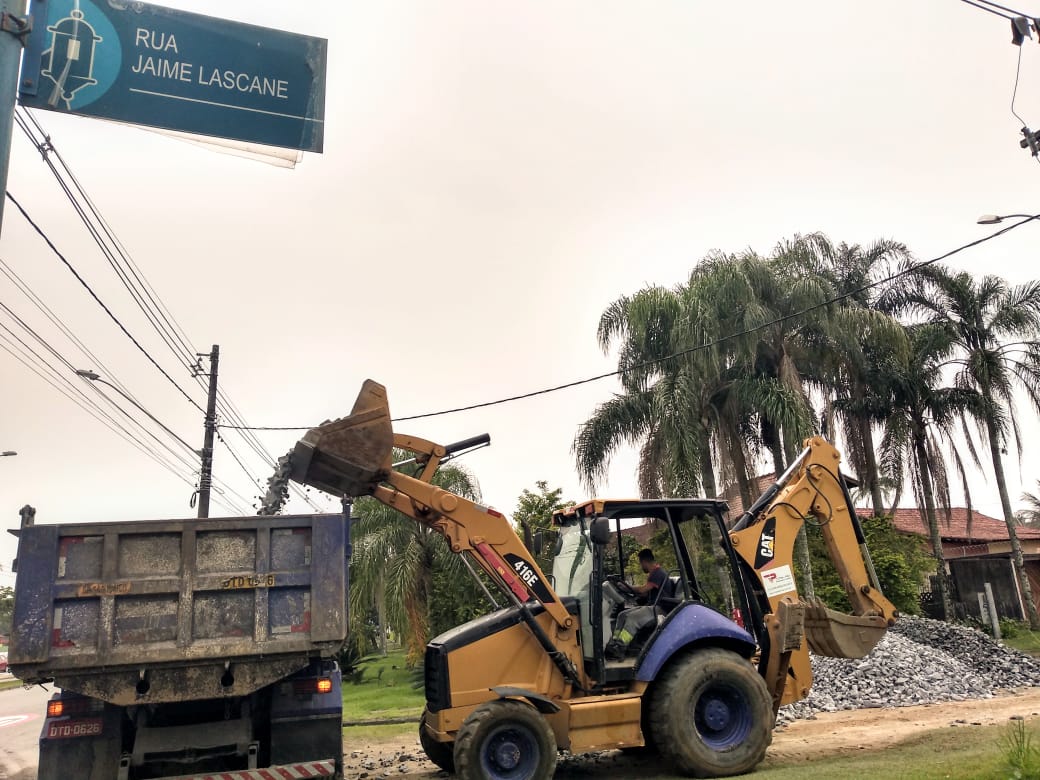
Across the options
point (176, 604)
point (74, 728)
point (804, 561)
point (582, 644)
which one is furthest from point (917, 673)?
point (74, 728)

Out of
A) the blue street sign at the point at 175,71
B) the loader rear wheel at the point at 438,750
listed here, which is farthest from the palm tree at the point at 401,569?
the blue street sign at the point at 175,71

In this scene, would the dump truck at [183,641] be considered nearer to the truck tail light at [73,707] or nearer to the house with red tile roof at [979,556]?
the truck tail light at [73,707]

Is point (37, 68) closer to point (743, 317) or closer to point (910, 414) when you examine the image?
point (743, 317)

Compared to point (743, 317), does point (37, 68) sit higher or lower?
lower

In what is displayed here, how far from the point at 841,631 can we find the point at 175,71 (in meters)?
8.19

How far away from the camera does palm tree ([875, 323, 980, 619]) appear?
2438 centimetres

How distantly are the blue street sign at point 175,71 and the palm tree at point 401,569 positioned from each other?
52.8ft

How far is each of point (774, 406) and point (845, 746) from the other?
1176 cm

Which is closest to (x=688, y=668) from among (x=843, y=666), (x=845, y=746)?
(x=845, y=746)

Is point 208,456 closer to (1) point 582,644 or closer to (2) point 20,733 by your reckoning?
(2) point 20,733

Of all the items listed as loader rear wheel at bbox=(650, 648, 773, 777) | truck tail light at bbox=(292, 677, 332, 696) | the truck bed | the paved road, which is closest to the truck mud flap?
truck tail light at bbox=(292, 677, 332, 696)

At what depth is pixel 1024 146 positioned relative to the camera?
11.5 m

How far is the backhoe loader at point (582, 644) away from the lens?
7.80 metres

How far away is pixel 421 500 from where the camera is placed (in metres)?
8.23
